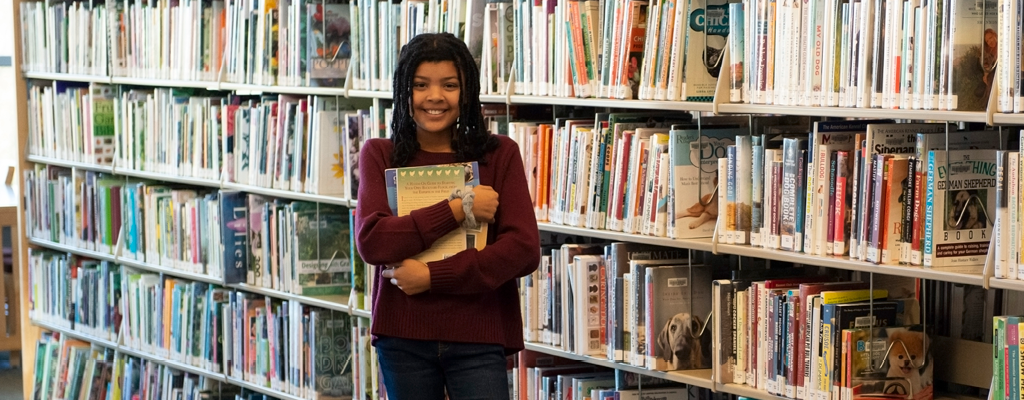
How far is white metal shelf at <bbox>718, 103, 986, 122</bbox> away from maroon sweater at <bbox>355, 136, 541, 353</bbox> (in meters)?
0.57

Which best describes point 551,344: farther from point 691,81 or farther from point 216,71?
point 216,71

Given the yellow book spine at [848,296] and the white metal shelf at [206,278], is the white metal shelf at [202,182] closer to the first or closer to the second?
the white metal shelf at [206,278]

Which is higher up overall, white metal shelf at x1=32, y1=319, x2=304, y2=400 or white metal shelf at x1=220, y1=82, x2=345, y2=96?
white metal shelf at x1=220, y1=82, x2=345, y2=96

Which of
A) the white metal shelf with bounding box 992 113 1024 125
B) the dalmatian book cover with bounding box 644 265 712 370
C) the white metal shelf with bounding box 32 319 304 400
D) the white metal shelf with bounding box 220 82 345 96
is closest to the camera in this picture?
the white metal shelf with bounding box 992 113 1024 125

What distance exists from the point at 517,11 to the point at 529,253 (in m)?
1.03

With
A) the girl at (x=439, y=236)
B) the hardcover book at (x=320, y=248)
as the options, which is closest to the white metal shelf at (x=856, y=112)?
the girl at (x=439, y=236)

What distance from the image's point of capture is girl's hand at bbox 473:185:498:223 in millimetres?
2494

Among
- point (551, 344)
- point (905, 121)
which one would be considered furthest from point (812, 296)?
point (551, 344)

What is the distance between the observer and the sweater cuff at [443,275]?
8.06 feet

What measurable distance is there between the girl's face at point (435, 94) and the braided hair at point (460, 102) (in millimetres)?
12

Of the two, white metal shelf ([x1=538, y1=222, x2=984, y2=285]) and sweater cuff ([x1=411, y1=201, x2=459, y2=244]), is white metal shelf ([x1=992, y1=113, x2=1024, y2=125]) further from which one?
sweater cuff ([x1=411, y1=201, x2=459, y2=244])

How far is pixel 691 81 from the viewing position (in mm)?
2955

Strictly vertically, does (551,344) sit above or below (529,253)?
below

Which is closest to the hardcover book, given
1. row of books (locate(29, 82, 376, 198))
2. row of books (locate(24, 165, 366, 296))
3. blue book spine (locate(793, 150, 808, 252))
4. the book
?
row of books (locate(24, 165, 366, 296))
